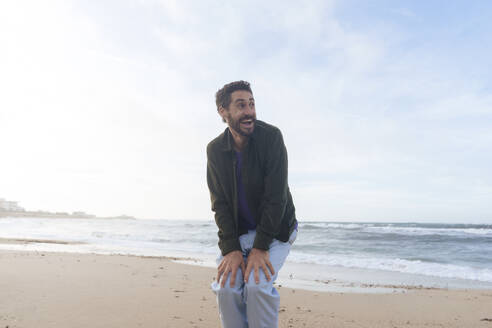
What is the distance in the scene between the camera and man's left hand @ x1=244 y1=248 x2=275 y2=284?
238 centimetres

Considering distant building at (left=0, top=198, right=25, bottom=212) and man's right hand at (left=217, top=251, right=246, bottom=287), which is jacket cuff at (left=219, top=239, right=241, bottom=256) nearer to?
man's right hand at (left=217, top=251, right=246, bottom=287)

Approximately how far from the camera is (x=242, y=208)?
2781 millimetres

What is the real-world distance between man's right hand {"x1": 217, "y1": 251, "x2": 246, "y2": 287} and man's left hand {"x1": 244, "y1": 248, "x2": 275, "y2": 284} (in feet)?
0.21

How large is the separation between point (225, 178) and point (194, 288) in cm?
346

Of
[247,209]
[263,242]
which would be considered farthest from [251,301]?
[247,209]

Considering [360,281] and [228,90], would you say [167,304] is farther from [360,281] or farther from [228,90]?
[360,281]

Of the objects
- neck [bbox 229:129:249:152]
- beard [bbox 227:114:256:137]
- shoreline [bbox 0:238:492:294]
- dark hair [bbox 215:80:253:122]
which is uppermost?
dark hair [bbox 215:80:253:122]

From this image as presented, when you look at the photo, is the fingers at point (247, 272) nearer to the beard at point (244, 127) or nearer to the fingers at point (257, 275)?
the fingers at point (257, 275)

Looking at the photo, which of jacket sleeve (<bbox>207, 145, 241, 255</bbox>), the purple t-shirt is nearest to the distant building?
jacket sleeve (<bbox>207, 145, 241, 255</bbox>)

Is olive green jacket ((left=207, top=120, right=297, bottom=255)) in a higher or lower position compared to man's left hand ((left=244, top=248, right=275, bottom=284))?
higher

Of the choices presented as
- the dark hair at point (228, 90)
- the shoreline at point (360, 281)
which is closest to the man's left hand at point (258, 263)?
the dark hair at point (228, 90)

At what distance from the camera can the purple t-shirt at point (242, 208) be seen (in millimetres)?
2770

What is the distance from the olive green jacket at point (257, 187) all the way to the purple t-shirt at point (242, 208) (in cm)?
3

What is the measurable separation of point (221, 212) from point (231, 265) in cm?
44
